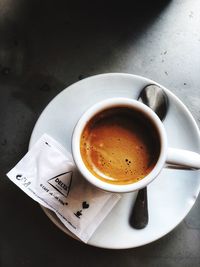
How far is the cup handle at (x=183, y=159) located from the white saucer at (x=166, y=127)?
0.14 meters

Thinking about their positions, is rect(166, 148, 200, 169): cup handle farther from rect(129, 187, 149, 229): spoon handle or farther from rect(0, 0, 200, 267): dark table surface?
rect(0, 0, 200, 267): dark table surface

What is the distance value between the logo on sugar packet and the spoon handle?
171 mm

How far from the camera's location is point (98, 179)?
35.8 inches

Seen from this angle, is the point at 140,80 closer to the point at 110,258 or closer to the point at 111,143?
the point at 111,143

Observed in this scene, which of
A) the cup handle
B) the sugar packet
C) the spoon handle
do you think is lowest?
the spoon handle

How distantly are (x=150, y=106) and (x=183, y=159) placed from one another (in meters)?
0.19

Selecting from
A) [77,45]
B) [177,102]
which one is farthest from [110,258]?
[77,45]

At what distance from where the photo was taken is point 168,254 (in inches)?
45.1

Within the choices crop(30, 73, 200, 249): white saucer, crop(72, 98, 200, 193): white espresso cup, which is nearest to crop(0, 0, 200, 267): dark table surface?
crop(30, 73, 200, 249): white saucer

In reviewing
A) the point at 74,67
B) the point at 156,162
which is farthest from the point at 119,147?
the point at 74,67

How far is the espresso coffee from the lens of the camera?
0.95 m

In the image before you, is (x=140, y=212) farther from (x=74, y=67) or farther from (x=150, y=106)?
(x=74, y=67)

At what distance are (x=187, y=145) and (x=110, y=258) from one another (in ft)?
1.28

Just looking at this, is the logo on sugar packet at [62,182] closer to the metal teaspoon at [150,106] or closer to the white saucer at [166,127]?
the white saucer at [166,127]
